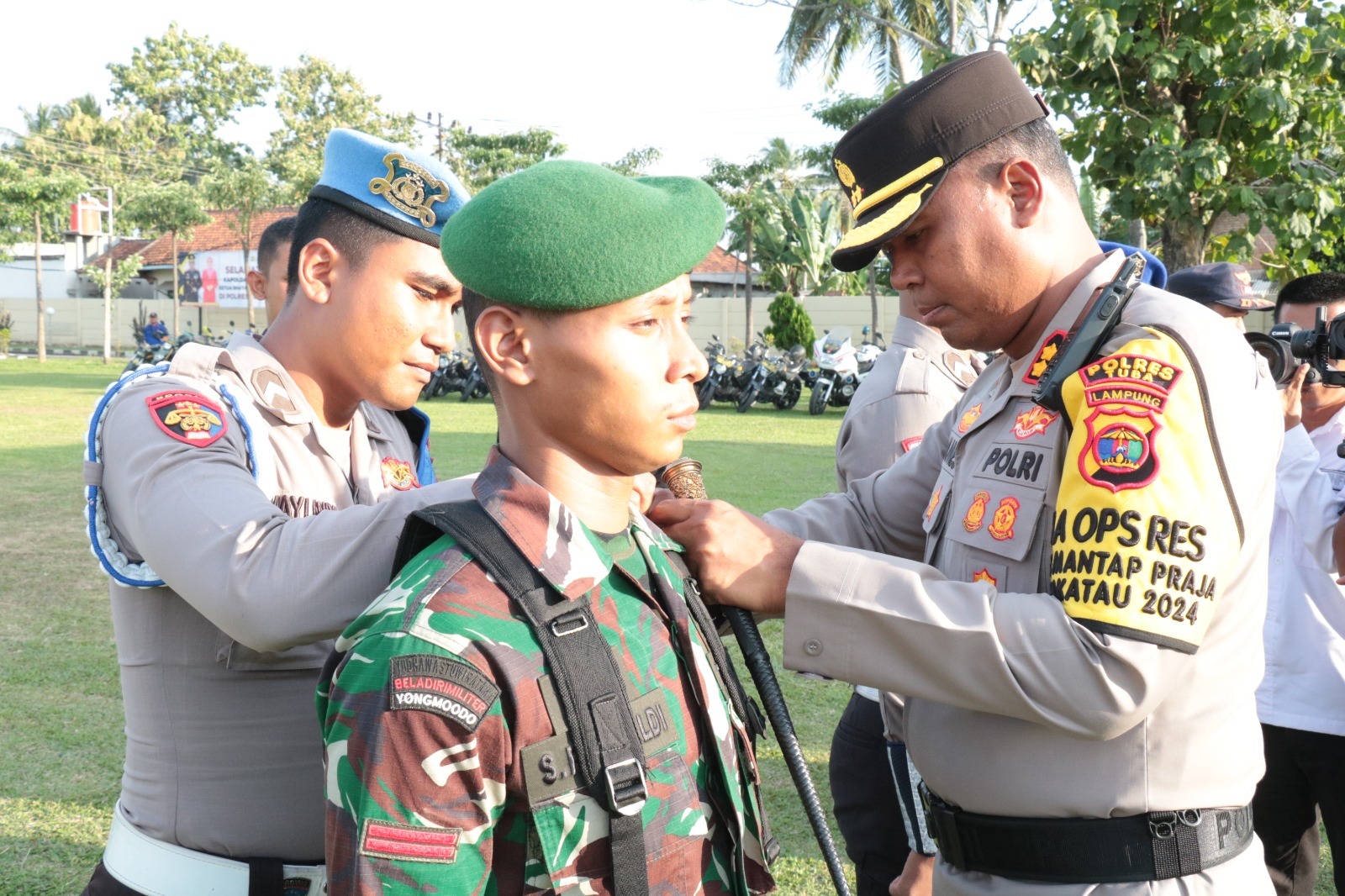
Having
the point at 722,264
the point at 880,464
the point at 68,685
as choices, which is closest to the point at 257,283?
the point at 68,685

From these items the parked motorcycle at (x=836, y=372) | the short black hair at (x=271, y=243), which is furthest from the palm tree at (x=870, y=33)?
the short black hair at (x=271, y=243)

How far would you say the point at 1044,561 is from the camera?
1812mm

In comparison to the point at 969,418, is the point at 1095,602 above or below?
below

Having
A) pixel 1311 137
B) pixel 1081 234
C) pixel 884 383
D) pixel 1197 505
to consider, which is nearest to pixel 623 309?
pixel 1197 505

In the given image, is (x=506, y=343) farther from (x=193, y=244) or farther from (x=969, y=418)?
(x=193, y=244)

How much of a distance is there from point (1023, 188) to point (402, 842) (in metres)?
1.47

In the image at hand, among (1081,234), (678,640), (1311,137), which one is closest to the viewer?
(678,640)

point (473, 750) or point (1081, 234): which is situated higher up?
point (1081, 234)

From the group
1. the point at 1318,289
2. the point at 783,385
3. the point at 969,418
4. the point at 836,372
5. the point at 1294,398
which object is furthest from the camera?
the point at 783,385

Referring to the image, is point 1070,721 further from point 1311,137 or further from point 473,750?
point 1311,137

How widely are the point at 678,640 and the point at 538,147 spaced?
124ft

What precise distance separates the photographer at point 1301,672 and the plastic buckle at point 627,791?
2624 millimetres

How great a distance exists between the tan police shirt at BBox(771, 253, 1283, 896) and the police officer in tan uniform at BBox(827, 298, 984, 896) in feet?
3.95

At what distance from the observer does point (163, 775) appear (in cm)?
194
